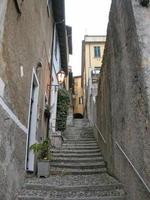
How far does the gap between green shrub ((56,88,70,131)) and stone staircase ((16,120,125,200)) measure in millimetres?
2416

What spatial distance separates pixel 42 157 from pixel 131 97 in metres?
3.28

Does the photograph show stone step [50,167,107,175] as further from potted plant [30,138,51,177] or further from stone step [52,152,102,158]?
stone step [52,152,102,158]

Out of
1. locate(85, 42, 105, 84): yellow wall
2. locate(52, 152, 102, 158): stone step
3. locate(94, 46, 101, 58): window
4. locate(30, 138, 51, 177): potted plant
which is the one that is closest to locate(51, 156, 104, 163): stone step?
locate(52, 152, 102, 158): stone step

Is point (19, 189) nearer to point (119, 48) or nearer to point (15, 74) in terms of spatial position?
point (15, 74)

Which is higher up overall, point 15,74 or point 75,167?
point 15,74

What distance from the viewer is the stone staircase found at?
4.59m

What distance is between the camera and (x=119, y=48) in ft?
16.1

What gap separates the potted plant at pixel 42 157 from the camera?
5.93 m

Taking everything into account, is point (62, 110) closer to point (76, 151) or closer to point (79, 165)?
point (76, 151)

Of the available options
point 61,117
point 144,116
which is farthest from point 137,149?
point 61,117

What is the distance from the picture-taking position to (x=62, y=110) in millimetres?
11938

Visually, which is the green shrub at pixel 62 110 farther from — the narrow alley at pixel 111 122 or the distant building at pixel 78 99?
the distant building at pixel 78 99

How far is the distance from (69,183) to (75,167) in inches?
58.4

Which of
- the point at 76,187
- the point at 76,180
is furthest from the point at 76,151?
the point at 76,187
